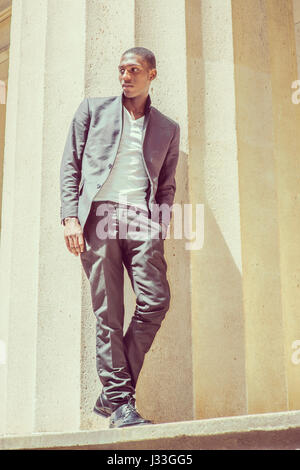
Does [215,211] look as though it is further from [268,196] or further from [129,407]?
[129,407]

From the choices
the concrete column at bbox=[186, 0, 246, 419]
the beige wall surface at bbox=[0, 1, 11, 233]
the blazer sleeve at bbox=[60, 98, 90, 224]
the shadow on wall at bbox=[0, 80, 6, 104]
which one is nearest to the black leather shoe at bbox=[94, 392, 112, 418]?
the concrete column at bbox=[186, 0, 246, 419]

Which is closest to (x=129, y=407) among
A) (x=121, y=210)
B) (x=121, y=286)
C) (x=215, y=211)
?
(x=121, y=286)

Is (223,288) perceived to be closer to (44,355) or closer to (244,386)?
(244,386)

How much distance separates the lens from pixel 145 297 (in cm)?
478

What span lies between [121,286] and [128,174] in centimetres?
74

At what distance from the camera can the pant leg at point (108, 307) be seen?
4641 millimetres

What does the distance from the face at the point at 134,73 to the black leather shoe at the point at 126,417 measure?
204 cm

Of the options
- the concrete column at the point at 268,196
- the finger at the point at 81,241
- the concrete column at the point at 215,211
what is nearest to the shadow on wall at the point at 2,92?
the concrete column at the point at 215,211

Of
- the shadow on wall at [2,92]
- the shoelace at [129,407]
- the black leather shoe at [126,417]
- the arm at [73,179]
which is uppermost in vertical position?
the shadow on wall at [2,92]

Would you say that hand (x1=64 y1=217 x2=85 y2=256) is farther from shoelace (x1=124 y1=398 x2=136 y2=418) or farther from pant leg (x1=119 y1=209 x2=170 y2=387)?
shoelace (x1=124 y1=398 x2=136 y2=418)

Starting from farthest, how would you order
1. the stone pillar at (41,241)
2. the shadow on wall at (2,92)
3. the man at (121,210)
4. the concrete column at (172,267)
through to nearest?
1. the shadow on wall at (2,92)
2. the stone pillar at (41,241)
3. the concrete column at (172,267)
4. the man at (121,210)

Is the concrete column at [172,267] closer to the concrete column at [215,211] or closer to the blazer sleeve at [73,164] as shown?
the concrete column at [215,211]

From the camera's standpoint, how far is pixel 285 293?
6160 mm
